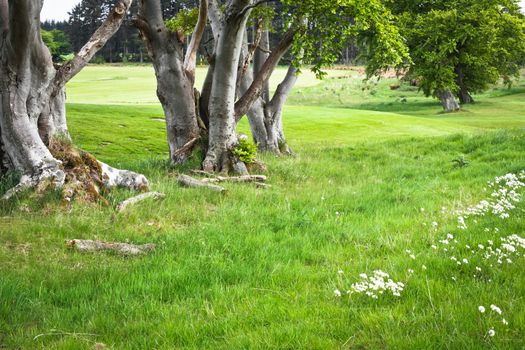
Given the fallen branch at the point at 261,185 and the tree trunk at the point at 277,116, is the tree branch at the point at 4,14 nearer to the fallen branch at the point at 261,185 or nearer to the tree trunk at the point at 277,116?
the fallen branch at the point at 261,185

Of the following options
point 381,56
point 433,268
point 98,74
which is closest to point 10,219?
point 433,268

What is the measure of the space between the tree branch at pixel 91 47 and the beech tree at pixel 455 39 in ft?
93.3

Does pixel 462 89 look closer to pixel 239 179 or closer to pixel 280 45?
pixel 280 45

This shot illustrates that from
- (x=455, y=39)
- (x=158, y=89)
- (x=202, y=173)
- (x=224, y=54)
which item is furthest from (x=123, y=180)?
(x=455, y=39)

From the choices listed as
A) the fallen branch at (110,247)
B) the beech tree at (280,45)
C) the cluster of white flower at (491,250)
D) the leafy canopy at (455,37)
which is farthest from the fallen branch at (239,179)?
the leafy canopy at (455,37)

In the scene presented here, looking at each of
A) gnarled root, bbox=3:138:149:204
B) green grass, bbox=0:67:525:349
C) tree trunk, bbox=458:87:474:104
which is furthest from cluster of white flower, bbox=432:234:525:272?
tree trunk, bbox=458:87:474:104

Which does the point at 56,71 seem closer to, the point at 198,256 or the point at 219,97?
the point at 219,97

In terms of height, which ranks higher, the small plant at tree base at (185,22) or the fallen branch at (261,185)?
the small plant at tree base at (185,22)

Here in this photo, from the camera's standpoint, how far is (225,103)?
42.5 ft

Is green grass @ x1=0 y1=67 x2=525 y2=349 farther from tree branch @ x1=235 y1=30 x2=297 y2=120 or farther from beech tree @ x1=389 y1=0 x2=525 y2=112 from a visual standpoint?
beech tree @ x1=389 y1=0 x2=525 y2=112

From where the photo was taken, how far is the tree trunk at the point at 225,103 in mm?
12609

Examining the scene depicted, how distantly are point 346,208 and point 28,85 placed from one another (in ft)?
20.8

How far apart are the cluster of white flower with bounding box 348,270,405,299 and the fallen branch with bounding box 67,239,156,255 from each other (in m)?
2.86

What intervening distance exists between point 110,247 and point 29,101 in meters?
4.85
